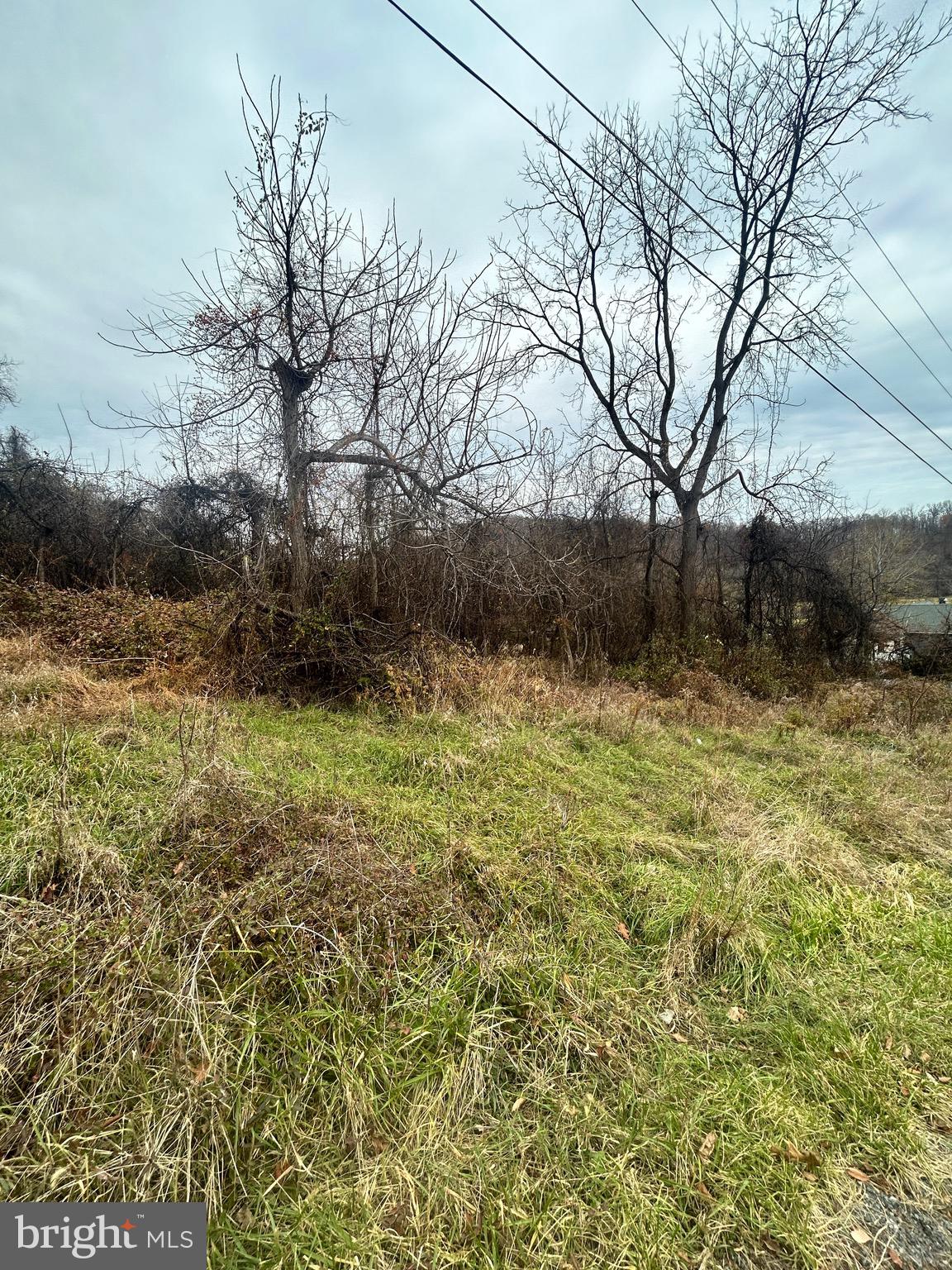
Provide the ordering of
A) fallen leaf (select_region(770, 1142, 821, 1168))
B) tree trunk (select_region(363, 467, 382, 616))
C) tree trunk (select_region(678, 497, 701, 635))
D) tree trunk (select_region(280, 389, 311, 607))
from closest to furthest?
fallen leaf (select_region(770, 1142, 821, 1168)) < tree trunk (select_region(280, 389, 311, 607)) < tree trunk (select_region(363, 467, 382, 616)) < tree trunk (select_region(678, 497, 701, 635))

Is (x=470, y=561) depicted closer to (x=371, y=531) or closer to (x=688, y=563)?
(x=371, y=531)

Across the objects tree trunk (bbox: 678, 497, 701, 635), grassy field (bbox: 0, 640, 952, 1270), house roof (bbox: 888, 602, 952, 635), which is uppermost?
tree trunk (bbox: 678, 497, 701, 635)

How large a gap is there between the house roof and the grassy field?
8749mm

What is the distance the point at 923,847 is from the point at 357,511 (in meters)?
6.03

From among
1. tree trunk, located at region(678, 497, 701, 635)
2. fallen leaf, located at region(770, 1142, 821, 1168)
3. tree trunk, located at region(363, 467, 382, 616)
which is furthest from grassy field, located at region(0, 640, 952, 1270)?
tree trunk, located at region(678, 497, 701, 635)

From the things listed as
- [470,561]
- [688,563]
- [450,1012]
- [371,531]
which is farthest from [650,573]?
[450,1012]

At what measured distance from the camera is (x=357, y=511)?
22.0ft

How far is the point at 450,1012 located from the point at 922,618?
44.5ft

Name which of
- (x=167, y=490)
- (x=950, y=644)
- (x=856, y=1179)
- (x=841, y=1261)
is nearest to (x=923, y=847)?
(x=856, y=1179)

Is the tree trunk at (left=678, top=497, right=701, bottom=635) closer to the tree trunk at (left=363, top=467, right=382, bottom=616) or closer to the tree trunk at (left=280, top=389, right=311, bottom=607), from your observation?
the tree trunk at (left=363, top=467, right=382, bottom=616)

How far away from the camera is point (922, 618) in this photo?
11.6 m

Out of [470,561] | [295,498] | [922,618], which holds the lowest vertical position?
[922,618]

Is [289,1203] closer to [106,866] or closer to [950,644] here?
[106,866]

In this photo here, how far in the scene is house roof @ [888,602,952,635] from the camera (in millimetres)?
10297
